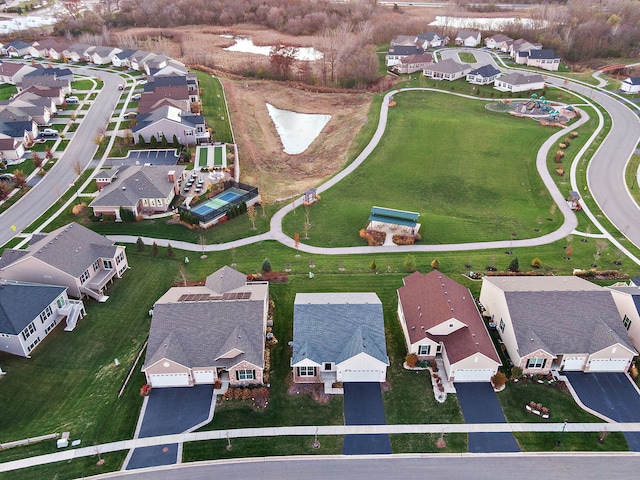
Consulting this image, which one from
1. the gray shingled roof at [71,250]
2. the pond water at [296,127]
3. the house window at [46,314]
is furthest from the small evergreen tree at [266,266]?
the pond water at [296,127]

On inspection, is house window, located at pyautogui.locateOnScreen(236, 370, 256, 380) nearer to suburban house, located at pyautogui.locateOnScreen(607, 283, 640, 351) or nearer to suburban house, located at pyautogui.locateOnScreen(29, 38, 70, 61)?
suburban house, located at pyautogui.locateOnScreen(607, 283, 640, 351)

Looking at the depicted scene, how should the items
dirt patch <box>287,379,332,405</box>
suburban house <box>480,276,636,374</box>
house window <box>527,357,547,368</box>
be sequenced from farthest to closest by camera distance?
1. house window <box>527,357,547,368</box>
2. suburban house <box>480,276,636,374</box>
3. dirt patch <box>287,379,332,405</box>

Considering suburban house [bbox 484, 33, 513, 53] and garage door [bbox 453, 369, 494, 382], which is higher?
suburban house [bbox 484, 33, 513, 53]

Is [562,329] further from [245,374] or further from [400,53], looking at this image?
[400,53]

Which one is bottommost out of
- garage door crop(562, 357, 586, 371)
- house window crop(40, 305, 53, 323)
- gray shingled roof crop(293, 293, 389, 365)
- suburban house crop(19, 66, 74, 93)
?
garage door crop(562, 357, 586, 371)

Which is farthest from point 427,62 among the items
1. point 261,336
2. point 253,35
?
point 261,336

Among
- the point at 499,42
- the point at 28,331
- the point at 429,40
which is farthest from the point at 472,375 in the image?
the point at 499,42

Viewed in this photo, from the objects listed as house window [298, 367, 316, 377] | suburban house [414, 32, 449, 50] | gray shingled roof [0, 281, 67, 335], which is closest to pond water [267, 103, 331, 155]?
gray shingled roof [0, 281, 67, 335]
